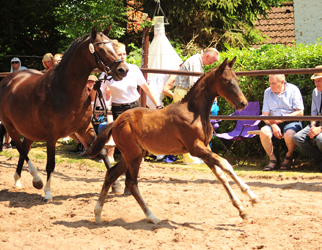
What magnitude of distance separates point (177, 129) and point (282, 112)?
346cm

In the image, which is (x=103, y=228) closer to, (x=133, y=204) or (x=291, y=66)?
(x=133, y=204)

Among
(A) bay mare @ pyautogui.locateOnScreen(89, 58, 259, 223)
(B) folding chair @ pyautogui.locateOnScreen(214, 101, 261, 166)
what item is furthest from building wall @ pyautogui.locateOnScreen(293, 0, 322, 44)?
(A) bay mare @ pyautogui.locateOnScreen(89, 58, 259, 223)

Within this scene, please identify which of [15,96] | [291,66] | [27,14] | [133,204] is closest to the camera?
[133,204]

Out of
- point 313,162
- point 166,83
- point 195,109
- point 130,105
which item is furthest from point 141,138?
point 313,162

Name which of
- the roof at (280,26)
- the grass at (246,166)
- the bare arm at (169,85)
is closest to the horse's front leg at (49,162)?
the grass at (246,166)

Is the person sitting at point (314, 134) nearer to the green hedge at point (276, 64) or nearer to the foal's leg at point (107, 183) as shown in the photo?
the green hedge at point (276, 64)

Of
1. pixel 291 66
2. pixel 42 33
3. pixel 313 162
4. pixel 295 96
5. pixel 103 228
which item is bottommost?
pixel 313 162

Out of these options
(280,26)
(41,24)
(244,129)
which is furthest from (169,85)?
(280,26)

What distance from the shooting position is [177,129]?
13.4ft

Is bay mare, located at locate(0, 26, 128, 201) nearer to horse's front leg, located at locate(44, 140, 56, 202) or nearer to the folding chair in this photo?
horse's front leg, located at locate(44, 140, 56, 202)

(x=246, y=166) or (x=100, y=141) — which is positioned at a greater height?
(x=100, y=141)

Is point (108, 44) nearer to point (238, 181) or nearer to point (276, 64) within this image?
point (238, 181)

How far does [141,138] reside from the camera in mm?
4195

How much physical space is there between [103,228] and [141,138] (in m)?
1.00
